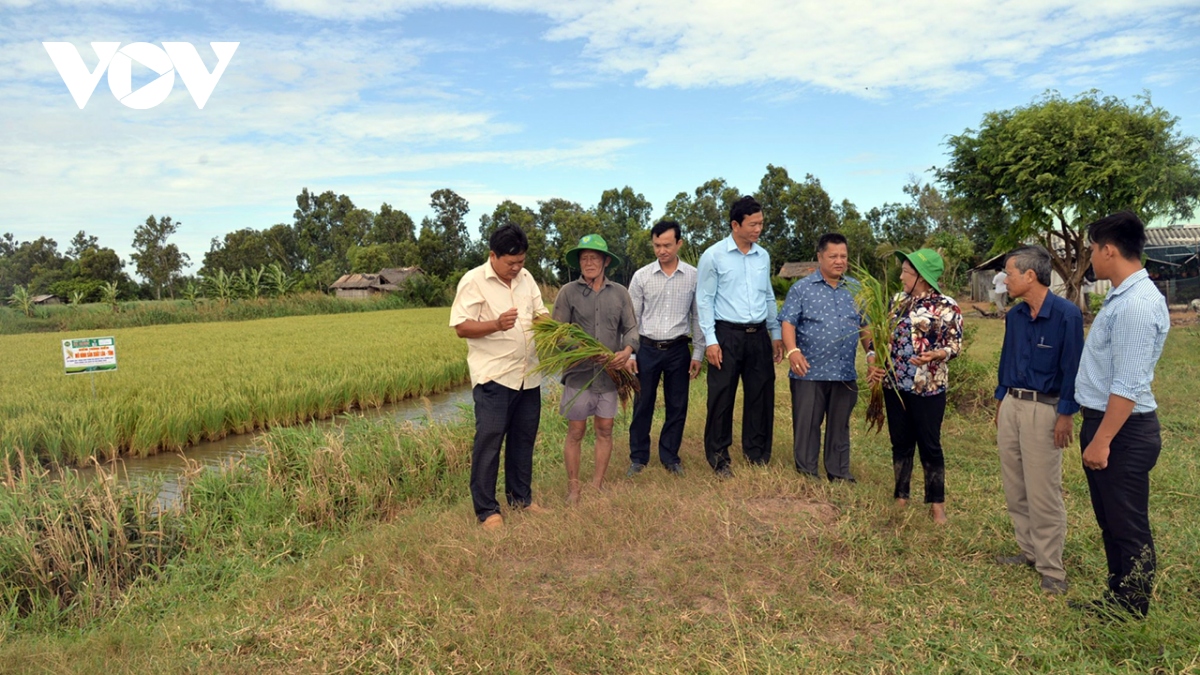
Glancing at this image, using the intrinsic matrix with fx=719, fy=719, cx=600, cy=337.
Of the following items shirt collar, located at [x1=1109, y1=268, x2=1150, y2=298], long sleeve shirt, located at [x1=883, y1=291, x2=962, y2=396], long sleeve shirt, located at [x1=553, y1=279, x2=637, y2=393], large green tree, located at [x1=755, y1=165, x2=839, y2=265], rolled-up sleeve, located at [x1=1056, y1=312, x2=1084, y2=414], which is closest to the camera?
shirt collar, located at [x1=1109, y1=268, x2=1150, y2=298]

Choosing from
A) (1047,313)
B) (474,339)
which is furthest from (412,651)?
(1047,313)

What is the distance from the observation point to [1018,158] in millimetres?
17078

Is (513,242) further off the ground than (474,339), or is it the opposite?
(513,242)

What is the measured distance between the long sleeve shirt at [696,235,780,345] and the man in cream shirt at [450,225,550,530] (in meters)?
1.20

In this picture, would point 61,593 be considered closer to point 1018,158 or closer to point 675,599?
point 675,599

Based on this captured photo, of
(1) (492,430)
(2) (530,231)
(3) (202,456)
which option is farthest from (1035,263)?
(2) (530,231)

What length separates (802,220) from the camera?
1403 inches

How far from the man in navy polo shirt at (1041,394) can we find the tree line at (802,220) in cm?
132

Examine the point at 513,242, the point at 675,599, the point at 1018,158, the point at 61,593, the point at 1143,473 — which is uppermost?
the point at 1018,158

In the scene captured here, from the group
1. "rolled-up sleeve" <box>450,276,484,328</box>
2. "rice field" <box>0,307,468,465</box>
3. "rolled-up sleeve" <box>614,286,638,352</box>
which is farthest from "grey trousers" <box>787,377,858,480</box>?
"rice field" <box>0,307,468,465</box>

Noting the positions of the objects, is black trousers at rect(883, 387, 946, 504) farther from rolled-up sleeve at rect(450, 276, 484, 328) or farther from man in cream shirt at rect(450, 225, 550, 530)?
rolled-up sleeve at rect(450, 276, 484, 328)

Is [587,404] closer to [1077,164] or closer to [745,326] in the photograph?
[745,326]

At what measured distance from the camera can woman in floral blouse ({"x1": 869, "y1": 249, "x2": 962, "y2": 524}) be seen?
3844 millimetres

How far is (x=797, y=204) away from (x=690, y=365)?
Answer: 107 ft
